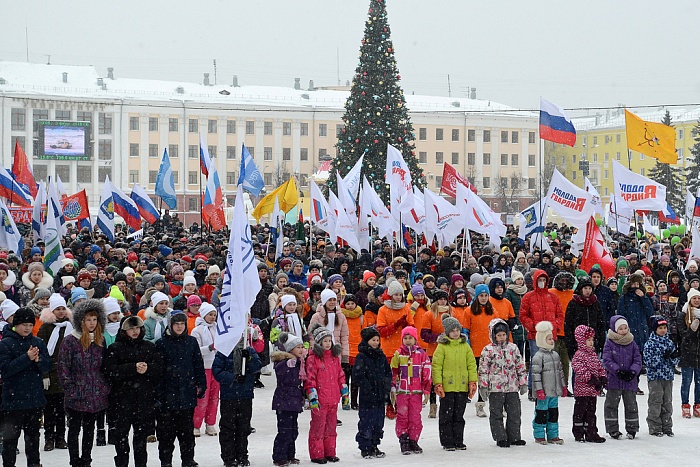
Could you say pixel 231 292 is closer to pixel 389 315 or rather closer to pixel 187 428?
pixel 187 428

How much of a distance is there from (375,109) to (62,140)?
47069 mm

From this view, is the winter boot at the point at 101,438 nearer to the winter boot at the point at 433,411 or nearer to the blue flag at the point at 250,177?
the winter boot at the point at 433,411

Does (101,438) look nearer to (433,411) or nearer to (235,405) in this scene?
(235,405)

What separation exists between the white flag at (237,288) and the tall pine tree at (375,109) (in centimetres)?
2557

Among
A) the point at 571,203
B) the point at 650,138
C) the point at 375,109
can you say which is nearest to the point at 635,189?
the point at 650,138

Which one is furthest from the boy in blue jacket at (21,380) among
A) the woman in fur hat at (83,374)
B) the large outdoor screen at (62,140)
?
the large outdoor screen at (62,140)

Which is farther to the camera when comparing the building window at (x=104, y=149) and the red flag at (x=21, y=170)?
the building window at (x=104, y=149)

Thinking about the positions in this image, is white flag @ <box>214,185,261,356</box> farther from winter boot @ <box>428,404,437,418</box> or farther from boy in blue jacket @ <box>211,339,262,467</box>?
winter boot @ <box>428,404,437,418</box>

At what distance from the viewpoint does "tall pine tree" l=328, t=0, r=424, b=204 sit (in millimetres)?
34406

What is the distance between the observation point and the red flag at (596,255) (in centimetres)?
1519

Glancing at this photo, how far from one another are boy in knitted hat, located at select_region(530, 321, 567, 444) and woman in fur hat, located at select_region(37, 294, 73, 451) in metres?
3.81

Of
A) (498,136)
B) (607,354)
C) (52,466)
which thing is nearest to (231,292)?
(52,466)

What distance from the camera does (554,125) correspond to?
18.3m

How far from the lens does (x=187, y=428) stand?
8.66m
